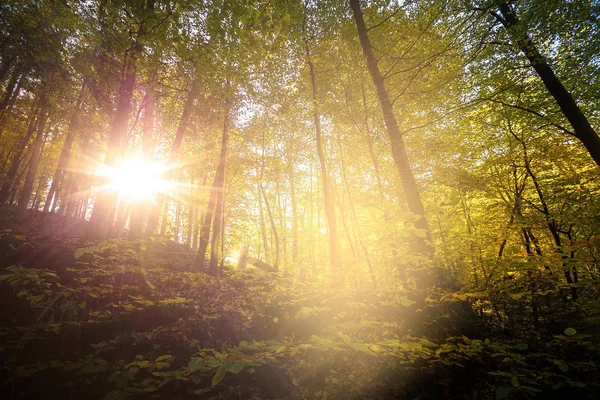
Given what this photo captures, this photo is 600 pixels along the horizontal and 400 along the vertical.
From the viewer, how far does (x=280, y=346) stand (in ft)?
7.00

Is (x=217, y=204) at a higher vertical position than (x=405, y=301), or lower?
higher

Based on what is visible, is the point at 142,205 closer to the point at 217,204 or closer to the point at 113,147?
the point at 217,204

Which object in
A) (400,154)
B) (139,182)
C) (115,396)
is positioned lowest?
(115,396)

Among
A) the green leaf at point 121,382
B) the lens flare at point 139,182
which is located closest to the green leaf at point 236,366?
the green leaf at point 121,382

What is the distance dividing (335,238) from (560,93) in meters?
8.21

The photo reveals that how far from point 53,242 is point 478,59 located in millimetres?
12848

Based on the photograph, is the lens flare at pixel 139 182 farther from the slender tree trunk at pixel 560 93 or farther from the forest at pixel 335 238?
the slender tree trunk at pixel 560 93

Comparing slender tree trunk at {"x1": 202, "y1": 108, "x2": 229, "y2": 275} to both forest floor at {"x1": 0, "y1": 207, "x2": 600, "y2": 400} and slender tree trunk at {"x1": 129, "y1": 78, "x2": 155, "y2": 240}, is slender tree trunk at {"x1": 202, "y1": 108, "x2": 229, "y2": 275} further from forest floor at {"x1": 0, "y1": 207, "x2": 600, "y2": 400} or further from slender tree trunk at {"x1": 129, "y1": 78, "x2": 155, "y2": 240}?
forest floor at {"x1": 0, "y1": 207, "x2": 600, "y2": 400}

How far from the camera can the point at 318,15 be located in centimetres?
930

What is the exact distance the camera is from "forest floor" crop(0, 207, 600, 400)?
7.78 ft

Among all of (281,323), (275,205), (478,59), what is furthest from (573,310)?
(275,205)

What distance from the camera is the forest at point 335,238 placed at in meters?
2.69

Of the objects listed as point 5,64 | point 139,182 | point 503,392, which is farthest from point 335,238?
point 5,64

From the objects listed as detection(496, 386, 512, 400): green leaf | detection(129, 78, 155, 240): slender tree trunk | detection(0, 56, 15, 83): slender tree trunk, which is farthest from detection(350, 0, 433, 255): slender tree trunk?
detection(0, 56, 15, 83): slender tree trunk
